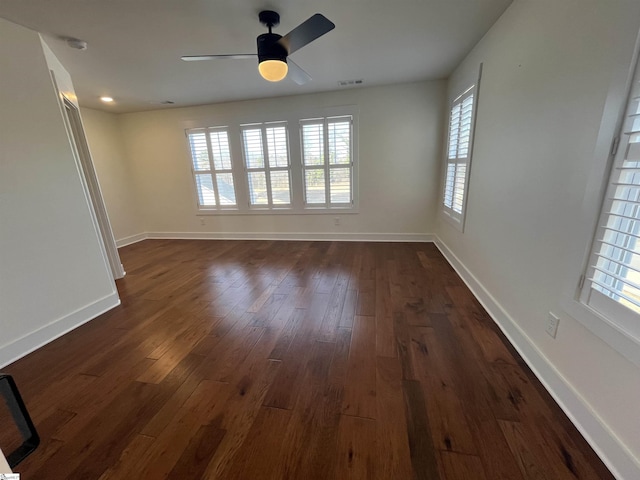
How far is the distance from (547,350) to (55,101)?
13.5ft

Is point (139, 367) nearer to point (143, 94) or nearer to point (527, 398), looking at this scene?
point (527, 398)

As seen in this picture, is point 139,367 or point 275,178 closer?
point 139,367

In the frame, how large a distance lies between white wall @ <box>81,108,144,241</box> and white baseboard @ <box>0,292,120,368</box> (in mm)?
2885

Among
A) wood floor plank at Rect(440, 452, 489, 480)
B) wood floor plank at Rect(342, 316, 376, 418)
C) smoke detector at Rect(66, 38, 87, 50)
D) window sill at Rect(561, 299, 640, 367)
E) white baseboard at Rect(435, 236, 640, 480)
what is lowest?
wood floor plank at Rect(440, 452, 489, 480)

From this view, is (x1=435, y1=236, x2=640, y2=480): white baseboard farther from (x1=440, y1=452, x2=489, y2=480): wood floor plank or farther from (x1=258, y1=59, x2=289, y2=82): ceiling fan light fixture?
(x1=258, y1=59, x2=289, y2=82): ceiling fan light fixture

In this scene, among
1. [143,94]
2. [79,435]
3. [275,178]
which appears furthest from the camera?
[275,178]

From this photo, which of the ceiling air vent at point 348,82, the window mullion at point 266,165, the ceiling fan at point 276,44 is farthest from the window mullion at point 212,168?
the ceiling fan at point 276,44

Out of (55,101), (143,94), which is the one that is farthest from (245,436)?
(143,94)

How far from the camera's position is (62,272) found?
2246 mm

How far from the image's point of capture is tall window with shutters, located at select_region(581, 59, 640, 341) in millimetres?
1052

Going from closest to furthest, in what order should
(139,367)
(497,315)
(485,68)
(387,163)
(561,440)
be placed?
1. (561,440)
2. (139,367)
3. (497,315)
4. (485,68)
5. (387,163)

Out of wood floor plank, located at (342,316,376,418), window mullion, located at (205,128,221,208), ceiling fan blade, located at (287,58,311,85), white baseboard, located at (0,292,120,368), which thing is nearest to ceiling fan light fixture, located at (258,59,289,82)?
ceiling fan blade, located at (287,58,311,85)

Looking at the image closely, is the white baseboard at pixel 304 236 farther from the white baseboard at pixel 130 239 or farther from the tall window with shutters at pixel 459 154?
the tall window with shutters at pixel 459 154

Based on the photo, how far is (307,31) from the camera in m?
1.73
